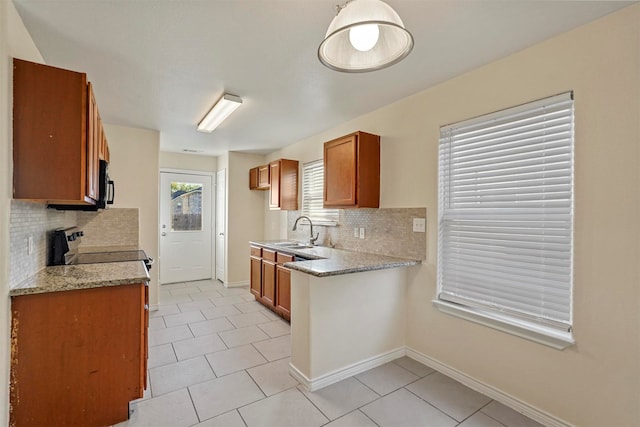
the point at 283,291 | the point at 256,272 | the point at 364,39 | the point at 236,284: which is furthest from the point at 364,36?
the point at 236,284

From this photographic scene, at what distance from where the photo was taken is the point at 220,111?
9.96 feet

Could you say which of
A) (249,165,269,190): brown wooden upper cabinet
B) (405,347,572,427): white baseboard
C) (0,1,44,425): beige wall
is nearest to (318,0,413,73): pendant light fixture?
(0,1,44,425): beige wall

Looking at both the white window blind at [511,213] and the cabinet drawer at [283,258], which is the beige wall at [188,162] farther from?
the white window blind at [511,213]

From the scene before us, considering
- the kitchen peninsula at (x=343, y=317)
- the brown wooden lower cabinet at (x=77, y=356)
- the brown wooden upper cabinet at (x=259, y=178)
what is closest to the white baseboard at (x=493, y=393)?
the kitchen peninsula at (x=343, y=317)

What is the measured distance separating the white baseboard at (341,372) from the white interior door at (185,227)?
386 centimetres

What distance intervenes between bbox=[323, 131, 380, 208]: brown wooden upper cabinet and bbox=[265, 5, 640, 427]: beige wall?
1.07m

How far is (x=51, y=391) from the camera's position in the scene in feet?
5.36

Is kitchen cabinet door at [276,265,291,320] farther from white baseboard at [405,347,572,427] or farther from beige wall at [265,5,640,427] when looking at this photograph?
beige wall at [265,5,640,427]

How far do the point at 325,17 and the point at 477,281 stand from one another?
2058 millimetres

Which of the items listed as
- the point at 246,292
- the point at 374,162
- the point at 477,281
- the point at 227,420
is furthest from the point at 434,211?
the point at 246,292

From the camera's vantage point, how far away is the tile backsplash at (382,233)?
8.85ft

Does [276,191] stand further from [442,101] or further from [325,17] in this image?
[325,17]

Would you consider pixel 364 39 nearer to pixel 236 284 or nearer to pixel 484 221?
pixel 484 221

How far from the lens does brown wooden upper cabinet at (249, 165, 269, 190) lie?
4914 millimetres
